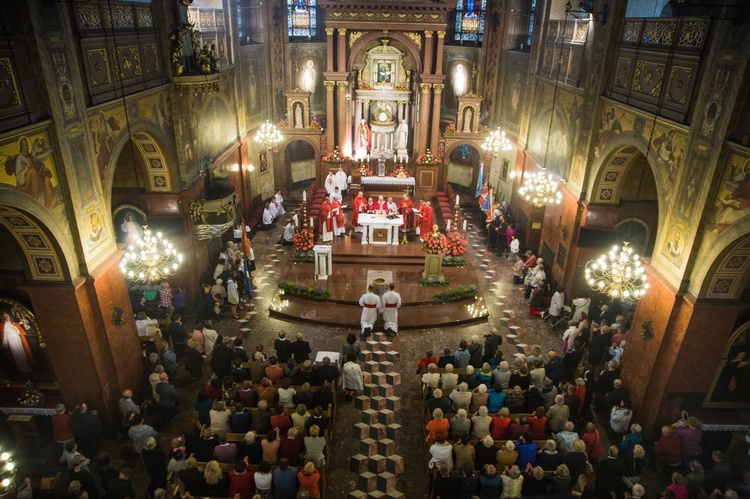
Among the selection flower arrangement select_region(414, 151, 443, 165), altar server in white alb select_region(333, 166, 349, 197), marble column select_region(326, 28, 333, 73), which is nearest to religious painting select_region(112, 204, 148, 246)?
altar server in white alb select_region(333, 166, 349, 197)

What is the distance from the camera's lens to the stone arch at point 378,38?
2373 cm

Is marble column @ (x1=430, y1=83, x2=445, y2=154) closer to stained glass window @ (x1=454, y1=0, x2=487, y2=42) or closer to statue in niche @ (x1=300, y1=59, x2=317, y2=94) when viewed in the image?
stained glass window @ (x1=454, y1=0, x2=487, y2=42)

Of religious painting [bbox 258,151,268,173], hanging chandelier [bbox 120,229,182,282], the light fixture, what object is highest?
hanging chandelier [bbox 120,229,182,282]

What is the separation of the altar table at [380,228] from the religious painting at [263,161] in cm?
659

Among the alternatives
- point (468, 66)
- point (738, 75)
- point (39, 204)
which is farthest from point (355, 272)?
point (468, 66)

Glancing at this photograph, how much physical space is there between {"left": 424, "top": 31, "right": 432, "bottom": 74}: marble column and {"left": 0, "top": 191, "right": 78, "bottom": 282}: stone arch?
717 inches

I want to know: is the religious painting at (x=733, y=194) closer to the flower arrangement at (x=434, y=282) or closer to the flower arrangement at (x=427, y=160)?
the flower arrangement at (x=434, y=282)

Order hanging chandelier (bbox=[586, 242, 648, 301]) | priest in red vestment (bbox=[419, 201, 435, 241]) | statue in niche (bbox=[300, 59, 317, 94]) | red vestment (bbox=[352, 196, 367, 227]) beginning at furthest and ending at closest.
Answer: statue in niche (bbox=[300, 59, 317, 94]), red vestment (bbox=[352, 196, 367, 227]), priest in red vestment (bbox=[419, 201, 435, 241]), hanging chandelier (bbox=[586, 242, 648, 301])

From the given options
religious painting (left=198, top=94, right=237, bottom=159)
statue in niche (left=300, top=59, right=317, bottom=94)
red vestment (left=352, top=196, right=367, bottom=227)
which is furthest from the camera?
statue in niche (left=300, top=59, right=317, bottom=94)

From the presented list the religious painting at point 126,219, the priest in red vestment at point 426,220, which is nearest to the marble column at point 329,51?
the priest in red vestment at point 426,220

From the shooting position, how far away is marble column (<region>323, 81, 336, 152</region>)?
24422mm

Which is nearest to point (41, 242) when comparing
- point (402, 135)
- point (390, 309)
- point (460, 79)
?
point (390, 309)

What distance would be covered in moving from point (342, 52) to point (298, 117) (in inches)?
139

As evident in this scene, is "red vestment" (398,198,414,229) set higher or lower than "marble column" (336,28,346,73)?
lower
